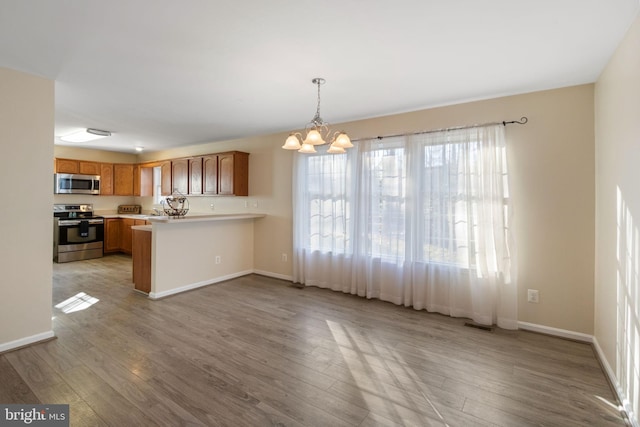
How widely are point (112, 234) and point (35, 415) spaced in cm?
598

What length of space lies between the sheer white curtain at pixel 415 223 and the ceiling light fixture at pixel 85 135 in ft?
11.2

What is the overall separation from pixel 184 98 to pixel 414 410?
370 cm

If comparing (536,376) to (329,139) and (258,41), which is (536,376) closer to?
(258,41)

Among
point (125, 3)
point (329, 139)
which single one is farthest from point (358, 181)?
point (125, 3)

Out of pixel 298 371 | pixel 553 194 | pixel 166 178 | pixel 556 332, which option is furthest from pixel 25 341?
pixel 553 194

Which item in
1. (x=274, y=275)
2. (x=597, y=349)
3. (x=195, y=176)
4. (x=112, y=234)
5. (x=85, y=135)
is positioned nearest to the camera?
(x=597, y=349)

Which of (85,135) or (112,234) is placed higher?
(85,135)

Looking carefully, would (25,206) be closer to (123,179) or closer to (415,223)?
(415,223)

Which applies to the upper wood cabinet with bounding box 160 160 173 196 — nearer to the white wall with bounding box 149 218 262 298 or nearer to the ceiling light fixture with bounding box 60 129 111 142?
the ceiling light fixture with bounding box 60 129 111 142

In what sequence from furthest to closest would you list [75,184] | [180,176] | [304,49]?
[75,184] → [180,176] → [304,49]

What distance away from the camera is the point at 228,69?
8.74ft

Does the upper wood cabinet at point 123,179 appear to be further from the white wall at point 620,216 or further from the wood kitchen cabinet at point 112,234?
the white wall at point 620,216

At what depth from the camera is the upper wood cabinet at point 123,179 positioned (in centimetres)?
717

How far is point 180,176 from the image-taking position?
625 centimetres
